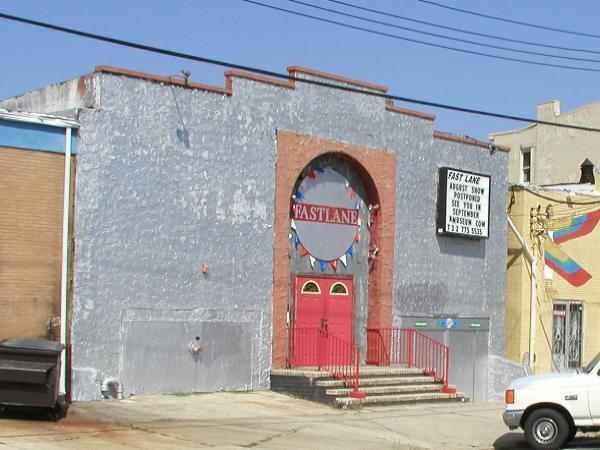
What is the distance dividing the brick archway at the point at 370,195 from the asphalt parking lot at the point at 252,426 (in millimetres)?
2247

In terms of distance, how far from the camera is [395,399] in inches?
850

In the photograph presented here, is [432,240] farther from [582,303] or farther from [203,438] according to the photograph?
[203,438]

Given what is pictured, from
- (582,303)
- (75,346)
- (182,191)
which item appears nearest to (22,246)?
(75,346)

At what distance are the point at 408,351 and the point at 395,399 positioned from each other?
10.3ft

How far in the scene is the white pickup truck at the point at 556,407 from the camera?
16.1 metres

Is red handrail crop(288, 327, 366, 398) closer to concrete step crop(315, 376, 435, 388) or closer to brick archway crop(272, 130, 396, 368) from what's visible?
concrete step crop(315, 376, 435, 388)

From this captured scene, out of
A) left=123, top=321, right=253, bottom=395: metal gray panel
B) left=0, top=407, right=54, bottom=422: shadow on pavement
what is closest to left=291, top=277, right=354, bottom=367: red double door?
left=123, top=321, right=253, bottom=395: metal gray panel

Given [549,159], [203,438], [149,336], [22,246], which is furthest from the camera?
[549,159]

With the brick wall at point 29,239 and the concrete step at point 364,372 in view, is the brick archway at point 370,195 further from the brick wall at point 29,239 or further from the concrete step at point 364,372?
the brick wall at point 29,239

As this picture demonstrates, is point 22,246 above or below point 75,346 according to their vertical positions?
above

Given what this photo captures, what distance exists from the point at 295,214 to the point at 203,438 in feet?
26.6

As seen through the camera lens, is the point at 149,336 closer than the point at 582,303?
Yes

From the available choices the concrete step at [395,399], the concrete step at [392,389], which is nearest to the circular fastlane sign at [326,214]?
the concrete step at [392,389]

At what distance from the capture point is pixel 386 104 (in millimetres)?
24531
